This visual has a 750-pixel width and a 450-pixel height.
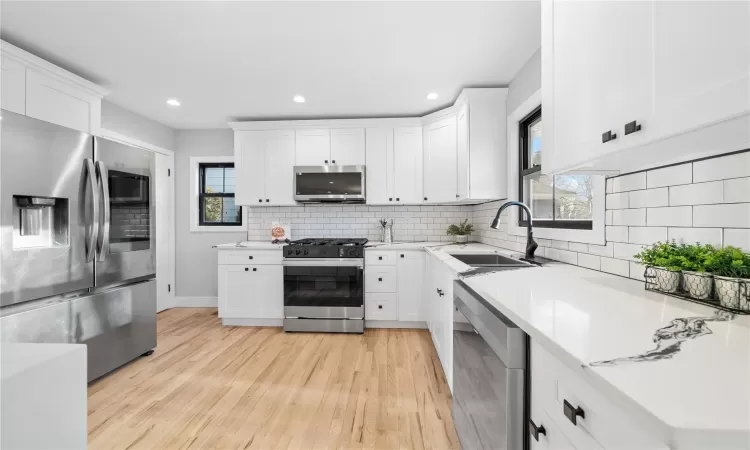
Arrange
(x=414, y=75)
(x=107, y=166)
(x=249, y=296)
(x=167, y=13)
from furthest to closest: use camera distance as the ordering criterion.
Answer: (x=249, y=296) → (x=414, y=75) → (x=107, y=166) → (x=167, y=13)

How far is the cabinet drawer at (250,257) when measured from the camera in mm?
3602

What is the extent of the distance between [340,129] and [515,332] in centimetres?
333

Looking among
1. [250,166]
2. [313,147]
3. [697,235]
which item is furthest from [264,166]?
[697,235]

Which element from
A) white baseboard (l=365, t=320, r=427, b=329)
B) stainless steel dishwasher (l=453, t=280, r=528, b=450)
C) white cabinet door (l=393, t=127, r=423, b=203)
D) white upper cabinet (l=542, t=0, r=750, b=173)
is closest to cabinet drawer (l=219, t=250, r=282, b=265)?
white baseboard (l=365, t=320, r=427, b=329)

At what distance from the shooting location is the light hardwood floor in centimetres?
179

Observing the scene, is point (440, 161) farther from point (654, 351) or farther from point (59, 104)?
point (59, 104)

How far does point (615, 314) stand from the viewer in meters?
0.87

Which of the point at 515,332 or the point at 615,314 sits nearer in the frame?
the point at 615,314

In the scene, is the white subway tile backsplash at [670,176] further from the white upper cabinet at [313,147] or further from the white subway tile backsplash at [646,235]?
the white upper cabinet at [313,147]

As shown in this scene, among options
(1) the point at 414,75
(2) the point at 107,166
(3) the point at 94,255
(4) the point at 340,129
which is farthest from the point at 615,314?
(4) the point at 340,129

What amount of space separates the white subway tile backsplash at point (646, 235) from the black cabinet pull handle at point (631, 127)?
0.64m

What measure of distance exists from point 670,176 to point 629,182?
0.78ft

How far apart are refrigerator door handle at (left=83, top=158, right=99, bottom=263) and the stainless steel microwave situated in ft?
6.13

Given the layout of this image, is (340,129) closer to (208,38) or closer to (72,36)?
(208,38)
